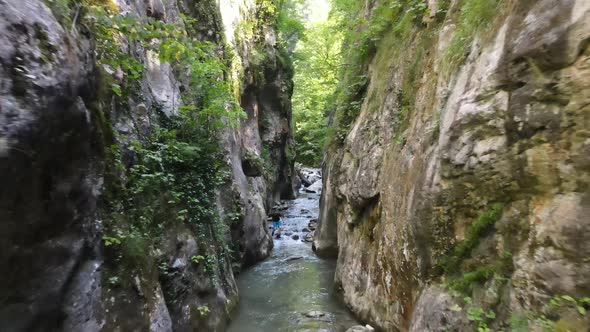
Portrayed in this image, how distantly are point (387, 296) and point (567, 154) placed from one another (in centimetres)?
397

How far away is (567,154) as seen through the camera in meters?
3.07

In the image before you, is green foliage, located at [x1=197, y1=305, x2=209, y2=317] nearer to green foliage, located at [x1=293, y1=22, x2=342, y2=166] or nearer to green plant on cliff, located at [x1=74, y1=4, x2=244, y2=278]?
green plant on cliff, located at [x1=74, y1=4, x2=244, y2=278]

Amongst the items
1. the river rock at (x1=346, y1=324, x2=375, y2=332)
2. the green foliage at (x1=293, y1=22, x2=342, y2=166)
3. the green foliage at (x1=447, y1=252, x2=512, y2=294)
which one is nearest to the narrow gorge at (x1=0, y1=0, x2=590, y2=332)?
the green foliage at (x1=447, y1=252, x2=512, y2=294)

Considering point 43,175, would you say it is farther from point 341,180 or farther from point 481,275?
point 341,180

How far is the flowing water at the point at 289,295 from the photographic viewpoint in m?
7.29

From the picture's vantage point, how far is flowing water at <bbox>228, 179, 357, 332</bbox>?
287 inches

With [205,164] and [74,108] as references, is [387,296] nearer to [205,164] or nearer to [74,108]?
[205,164]

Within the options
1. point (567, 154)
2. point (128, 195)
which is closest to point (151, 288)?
point (128, 195)

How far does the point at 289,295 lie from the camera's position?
29.4 feet

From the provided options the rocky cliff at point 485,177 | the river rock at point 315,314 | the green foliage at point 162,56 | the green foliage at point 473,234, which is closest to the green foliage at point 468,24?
the rocky cliff at point 485,177

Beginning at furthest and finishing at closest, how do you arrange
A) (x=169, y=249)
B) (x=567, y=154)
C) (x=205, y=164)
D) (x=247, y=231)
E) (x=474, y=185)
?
(x=247, y=231) → (x=205, y=164) → (x=169, y=249) → (x=474, y=185) → (x=567, y=154)

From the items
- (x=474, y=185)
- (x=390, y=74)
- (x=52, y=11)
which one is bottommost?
(x=474, y=185)

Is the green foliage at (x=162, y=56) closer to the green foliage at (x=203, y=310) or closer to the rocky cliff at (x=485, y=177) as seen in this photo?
the rocky cliff at (x=485, y=177)

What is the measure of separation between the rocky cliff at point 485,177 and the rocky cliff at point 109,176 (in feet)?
11.9
